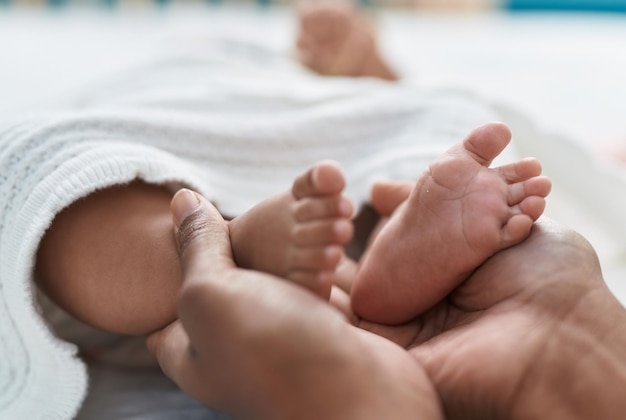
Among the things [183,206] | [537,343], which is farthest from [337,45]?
[537,343]

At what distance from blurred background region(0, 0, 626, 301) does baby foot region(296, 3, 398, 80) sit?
0.10m

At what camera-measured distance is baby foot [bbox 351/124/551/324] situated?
55 cm

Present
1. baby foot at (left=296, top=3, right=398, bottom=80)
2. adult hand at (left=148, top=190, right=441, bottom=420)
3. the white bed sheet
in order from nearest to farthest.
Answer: adult hand at (left=148, top=190, right=441, bottom=420) → the white bed sheet → baby foot at (left=296, top=3, right=398, bottom=80)

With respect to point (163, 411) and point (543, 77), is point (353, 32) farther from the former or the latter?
point (163, 411)

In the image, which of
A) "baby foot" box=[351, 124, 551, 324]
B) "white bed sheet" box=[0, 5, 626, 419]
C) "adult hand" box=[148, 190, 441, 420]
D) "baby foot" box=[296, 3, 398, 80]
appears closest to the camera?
"adult hand" box=[148, 190, 441, 420]

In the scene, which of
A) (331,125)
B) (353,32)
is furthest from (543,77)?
(331,125)

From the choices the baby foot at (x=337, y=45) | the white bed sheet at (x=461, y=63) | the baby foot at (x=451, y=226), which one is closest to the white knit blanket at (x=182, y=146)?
the white bed sheet at (x=461, y=63)

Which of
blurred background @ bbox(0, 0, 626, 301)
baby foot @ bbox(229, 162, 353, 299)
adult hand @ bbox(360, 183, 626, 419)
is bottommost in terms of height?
blurred background @ bbox(0, 0, 626, 301)

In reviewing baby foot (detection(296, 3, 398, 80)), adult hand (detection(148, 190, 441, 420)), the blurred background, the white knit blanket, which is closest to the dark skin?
adult hand (detection(148, 190, 441, 420))

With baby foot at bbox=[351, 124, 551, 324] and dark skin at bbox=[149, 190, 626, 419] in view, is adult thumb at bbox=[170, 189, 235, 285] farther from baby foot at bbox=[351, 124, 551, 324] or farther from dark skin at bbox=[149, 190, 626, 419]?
baby foot at bbox=[351, 124, 551, 324]

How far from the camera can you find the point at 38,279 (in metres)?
0.64

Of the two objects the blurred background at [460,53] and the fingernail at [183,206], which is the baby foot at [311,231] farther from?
the blurred background at [460,53]

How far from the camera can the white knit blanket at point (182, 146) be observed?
2.00 ft

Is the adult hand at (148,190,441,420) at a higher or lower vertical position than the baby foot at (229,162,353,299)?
lower
